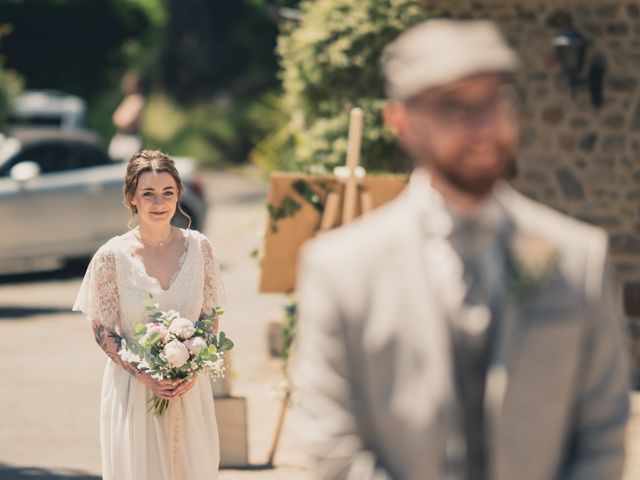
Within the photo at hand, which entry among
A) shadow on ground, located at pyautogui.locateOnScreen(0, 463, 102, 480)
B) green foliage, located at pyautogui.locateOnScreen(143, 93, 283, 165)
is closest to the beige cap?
shadow on ground, located at pyautogui.locateOnScreen(0, 463, 102, 480)

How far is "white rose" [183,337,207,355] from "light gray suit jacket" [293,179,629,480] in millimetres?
3157

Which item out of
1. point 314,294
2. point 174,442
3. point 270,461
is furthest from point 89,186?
point 314,294

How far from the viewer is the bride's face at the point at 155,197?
6.06 metres

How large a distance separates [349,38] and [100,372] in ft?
11.0

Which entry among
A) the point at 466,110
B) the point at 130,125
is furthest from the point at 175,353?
the point at 130,125

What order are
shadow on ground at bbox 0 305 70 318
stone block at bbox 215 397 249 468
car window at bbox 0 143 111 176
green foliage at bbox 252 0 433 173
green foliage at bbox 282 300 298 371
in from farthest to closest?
1. car window at bbox 0 143 111 176
2. shadow on ground at bbox 0 305 70 318
3. green foliage at bbox 252 0 433 173
4. green foliage at bbox 282 300 298 371
5. stone block at bbox 215 397 249 468

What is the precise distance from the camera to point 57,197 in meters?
16.5

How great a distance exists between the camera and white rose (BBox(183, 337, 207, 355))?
601 centimetres

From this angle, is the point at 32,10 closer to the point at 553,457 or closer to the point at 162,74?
the point at 162,74

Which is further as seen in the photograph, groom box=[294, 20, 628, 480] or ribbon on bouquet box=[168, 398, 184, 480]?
ribbon on bouquet box=[168, 398, 184, 480]

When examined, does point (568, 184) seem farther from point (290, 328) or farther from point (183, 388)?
point (183, 388)

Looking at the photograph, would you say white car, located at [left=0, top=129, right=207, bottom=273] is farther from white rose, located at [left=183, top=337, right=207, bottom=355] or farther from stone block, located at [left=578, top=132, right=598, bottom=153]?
white rose, located at [left=183, top=337, right=207, bottom=355]

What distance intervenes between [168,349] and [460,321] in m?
3.17

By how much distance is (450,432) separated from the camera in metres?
2.76
